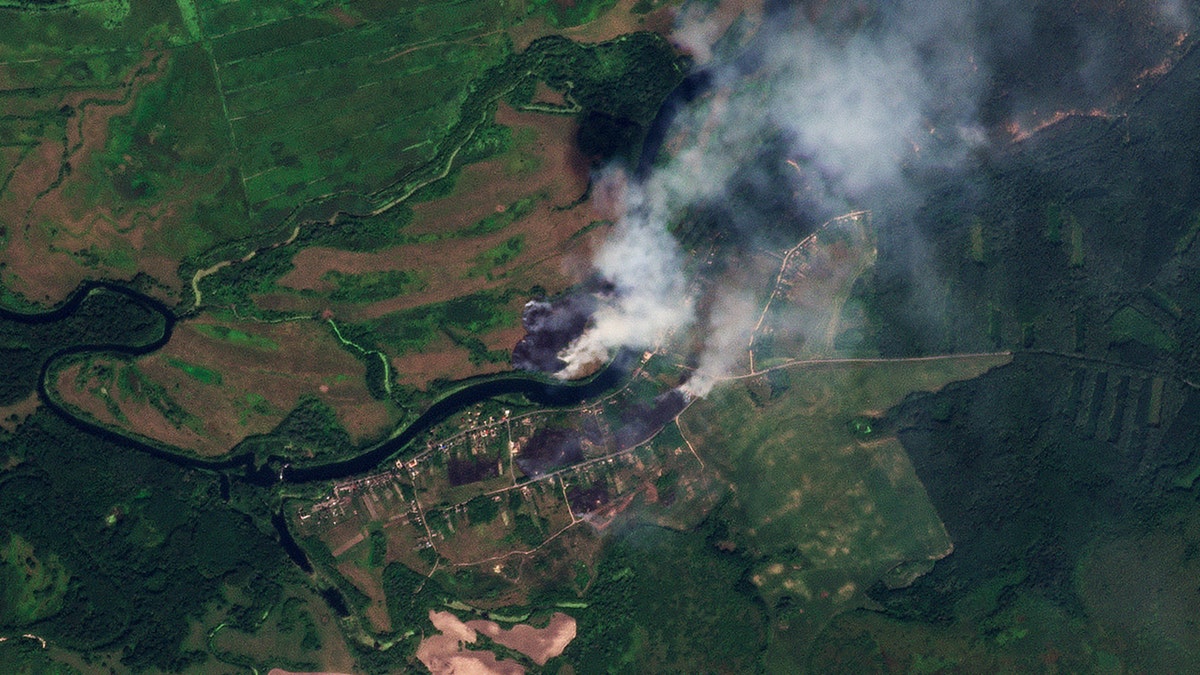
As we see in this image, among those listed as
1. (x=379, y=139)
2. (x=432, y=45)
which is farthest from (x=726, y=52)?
(x=379, y=139)

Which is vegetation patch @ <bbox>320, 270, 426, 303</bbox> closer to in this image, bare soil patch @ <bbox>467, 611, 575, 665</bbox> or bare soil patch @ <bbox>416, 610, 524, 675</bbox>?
bare soil patch @ <bbox>416, 610, 524, 675</bbox>

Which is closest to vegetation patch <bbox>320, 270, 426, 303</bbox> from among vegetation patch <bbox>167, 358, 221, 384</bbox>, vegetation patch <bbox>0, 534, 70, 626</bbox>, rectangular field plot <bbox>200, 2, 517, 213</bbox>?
rectangular field plot <bbox>200, 2, 517, 213</bbox>

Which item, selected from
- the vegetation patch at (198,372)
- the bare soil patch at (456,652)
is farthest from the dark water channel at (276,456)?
the bare soil patch at (456,652)

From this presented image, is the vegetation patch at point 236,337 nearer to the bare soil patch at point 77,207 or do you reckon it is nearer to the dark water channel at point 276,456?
the dark water channel at point 276,456

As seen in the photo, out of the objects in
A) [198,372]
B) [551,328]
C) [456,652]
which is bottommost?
[456,652]

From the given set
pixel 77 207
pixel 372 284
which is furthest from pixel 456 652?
pixel 77 207

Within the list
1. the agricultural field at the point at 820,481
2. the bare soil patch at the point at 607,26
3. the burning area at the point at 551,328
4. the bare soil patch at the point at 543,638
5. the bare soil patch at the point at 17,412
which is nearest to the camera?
the agricultural field at the point at 820,481

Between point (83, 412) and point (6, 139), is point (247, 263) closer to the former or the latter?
point (83, 412)

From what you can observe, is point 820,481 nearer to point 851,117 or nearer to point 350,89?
point 851,117
